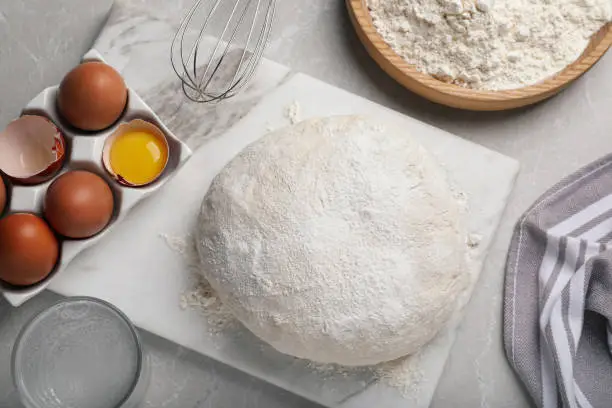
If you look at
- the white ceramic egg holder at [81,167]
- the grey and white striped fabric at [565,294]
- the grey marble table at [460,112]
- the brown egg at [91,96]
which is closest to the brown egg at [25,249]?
the white ceramic egg holder at [81,167]

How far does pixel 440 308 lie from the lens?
0.80m

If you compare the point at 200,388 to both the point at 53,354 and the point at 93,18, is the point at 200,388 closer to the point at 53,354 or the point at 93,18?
the point at 53,354

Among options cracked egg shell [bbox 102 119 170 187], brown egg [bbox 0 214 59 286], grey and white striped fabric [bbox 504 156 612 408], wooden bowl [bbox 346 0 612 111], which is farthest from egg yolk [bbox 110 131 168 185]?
grey and white striped fabric [bbox 504 156 612 408]

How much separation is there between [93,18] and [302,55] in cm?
29

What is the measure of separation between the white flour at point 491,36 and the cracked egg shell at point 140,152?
1.04 feet

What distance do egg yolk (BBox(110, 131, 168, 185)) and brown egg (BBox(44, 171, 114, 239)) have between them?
0.13 ft

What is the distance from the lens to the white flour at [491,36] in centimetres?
88

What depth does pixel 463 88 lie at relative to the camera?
89 centimetres

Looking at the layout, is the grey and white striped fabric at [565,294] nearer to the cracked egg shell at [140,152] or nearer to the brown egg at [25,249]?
the cracked egg shell at [140,152]

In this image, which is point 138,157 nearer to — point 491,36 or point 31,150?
point 31,150

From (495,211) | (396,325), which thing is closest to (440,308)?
(396,325)

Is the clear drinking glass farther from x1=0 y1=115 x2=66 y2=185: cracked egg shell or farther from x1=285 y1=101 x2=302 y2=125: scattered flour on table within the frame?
x1=285 y1=101 x2=302 y2=125: scattered flour on table

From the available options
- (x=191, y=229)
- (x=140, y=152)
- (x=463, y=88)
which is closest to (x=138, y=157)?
(x=140, y=152)

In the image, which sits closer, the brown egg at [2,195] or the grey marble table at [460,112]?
the brown egg at [2,195]
